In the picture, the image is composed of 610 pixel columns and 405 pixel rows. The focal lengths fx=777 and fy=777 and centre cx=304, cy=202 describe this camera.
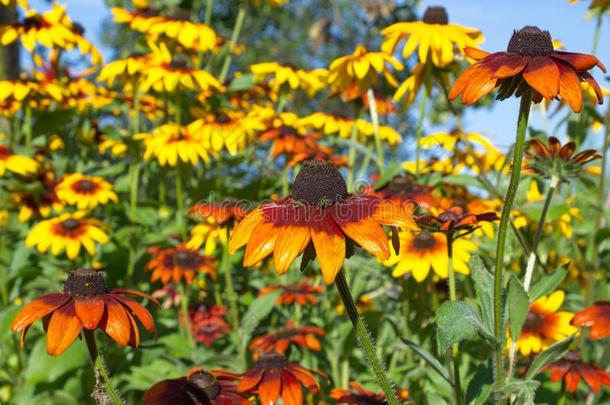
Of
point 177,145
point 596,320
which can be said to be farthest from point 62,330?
point 177,145

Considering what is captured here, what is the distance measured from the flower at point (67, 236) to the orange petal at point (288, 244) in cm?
179

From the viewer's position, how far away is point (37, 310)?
146cm

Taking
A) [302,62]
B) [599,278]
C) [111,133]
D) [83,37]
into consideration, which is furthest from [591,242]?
[302,62]

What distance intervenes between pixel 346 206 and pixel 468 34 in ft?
4.90

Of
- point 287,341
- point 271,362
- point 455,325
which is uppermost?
point 455,325

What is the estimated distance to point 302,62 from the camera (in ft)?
54.4

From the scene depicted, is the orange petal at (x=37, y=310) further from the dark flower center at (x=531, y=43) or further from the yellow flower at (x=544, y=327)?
the yellow flower at (x=544, y=327)

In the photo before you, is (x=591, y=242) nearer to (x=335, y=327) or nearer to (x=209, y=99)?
(x=335, y=327)

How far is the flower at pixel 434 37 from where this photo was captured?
2510mm

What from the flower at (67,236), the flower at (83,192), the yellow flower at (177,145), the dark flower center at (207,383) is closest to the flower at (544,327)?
the dark flower center at (207,383)

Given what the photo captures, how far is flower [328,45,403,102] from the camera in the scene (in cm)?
290

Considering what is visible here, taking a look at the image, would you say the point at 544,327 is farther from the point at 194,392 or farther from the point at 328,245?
the point at 328,245

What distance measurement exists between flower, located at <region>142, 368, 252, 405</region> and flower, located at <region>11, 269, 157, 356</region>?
0.19 meters

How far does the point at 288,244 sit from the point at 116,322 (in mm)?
417
